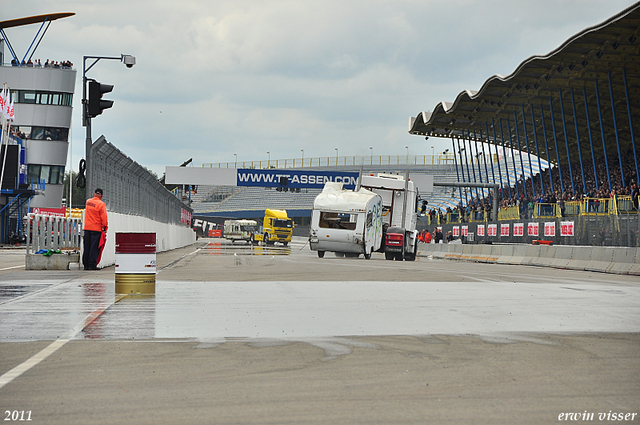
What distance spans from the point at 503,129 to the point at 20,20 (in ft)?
137

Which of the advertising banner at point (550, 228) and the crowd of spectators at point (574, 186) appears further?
the crowd of spectators at point (574, 186)

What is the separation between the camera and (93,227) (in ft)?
59.8

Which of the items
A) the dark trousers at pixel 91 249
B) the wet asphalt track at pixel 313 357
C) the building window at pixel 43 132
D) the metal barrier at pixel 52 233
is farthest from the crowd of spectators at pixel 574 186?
the building window at pixel 43 132

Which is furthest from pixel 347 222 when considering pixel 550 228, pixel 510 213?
pixel 510 213

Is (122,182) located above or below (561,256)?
above

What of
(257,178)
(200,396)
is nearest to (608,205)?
(200,396)

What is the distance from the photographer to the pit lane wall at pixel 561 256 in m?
23.8

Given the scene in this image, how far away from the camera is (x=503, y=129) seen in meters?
67.2

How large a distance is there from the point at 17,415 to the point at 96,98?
1675 cm

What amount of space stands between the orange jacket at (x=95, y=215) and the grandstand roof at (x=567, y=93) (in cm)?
2842

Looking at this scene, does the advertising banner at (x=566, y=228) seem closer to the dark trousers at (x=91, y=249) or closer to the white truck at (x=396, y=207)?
the white truck at (x=396, y=207)

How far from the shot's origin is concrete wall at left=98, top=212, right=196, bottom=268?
2103 cm

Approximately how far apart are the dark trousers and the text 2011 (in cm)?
1421

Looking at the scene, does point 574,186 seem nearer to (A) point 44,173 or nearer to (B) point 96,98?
(B) point 96,98
